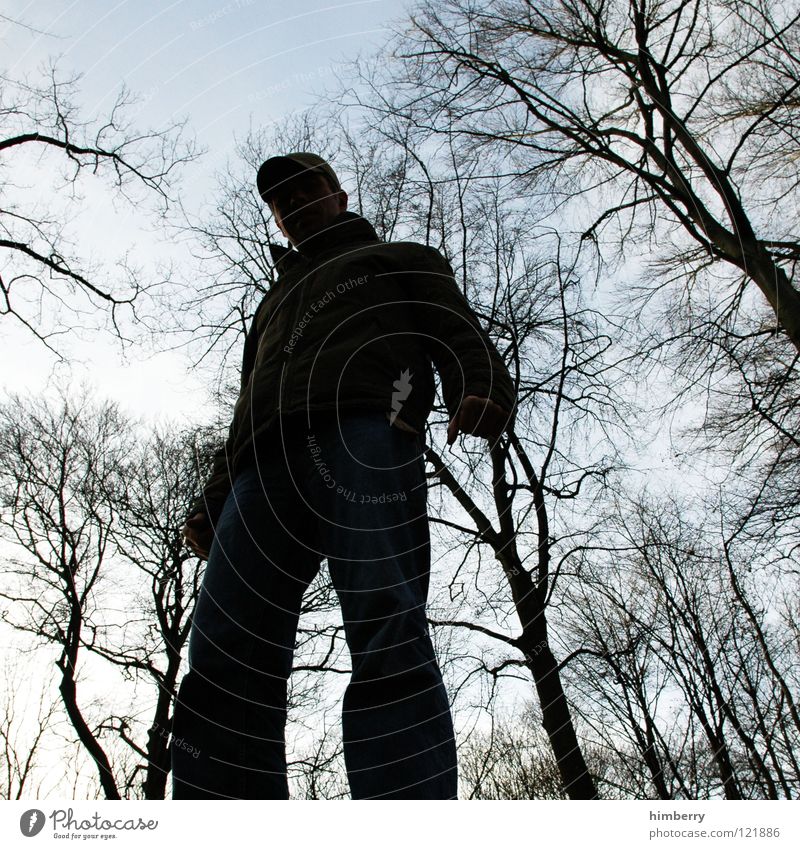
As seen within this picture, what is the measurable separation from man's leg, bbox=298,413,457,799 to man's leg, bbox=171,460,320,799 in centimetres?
12

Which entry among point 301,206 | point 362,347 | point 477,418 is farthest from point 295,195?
point 477,418

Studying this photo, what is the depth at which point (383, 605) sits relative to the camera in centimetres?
97

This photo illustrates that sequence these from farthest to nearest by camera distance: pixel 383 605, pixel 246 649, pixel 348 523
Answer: pixel 246 649, pixel 348 523, pixel 383 605

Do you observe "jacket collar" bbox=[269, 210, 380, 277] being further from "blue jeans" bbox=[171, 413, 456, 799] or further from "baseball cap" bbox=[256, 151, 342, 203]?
"blue jeans" bbox=[171, 413, 456, 799]

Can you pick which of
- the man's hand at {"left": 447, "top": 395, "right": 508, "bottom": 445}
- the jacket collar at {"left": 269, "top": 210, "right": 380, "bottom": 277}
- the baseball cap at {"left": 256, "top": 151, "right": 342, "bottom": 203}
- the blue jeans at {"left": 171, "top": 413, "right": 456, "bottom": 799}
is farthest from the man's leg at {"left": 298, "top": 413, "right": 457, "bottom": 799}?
the baseball cap at {"left": 256, "top": 151, "right": 342, "bottom": 203}

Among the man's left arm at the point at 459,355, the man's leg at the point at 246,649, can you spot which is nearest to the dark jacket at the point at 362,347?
the man's left arm at the point at 459,355

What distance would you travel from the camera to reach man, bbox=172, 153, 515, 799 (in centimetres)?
94

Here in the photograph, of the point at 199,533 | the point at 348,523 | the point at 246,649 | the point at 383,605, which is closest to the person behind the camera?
the point at 383,605

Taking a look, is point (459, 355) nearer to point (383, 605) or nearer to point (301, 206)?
point (383, 605)

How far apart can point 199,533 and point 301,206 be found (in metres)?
0.83

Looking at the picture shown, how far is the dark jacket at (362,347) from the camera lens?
1200mm

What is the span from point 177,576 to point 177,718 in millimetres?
3962
